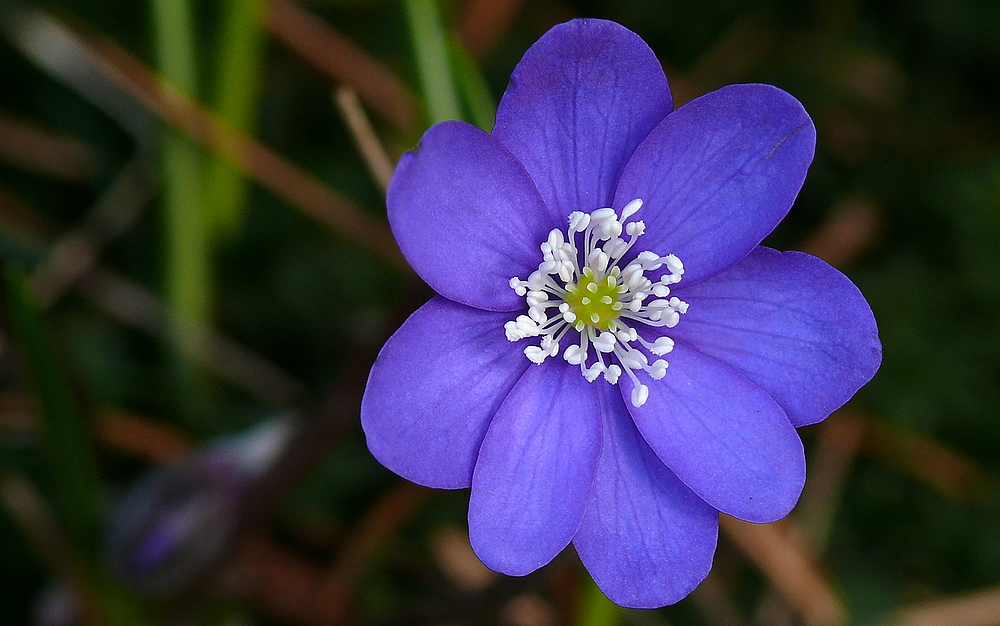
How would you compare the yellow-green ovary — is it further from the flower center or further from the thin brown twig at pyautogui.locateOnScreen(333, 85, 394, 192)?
the thin brown twig at pyautogui.locateOnScreen(333, 85, 394, 192)

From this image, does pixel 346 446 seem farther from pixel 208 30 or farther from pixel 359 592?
pixel 208 30

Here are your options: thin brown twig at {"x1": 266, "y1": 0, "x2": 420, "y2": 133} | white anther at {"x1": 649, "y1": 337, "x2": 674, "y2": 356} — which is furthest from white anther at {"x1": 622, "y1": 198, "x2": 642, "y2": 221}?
thin brown twig at {"x1": 266, "y1": 0, "x2": 420, "y2": 133}

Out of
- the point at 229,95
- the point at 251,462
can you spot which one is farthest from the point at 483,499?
the point at 229,95

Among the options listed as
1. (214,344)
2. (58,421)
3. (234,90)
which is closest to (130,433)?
(214,344)

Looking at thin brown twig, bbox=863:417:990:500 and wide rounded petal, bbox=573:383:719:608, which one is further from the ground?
wide rounded petal, bbox=573:383:719:608

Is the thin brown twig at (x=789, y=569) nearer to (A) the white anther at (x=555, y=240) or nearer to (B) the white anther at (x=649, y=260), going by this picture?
(B) the white anther at (x=649, y=260)

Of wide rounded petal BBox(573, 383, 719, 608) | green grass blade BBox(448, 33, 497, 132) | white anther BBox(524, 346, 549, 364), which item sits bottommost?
wide rounded petal BBox(573, 383, 719, 608)

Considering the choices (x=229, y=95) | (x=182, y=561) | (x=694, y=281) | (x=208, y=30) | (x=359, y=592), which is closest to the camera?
(x=694, y=281)
